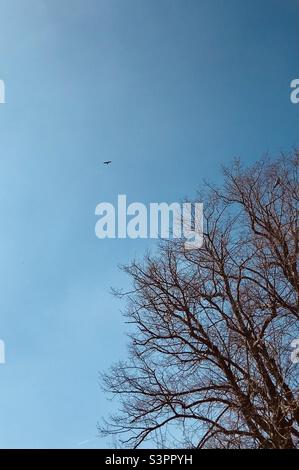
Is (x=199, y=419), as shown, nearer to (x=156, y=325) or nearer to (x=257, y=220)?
(x=156, y=325)

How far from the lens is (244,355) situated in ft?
31.7

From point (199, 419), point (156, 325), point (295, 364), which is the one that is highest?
point (156, 325)

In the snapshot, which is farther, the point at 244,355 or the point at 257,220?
the point at 257,220

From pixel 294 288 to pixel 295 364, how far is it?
1.32 metres
